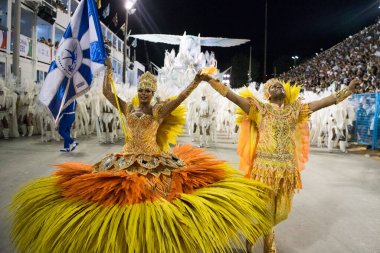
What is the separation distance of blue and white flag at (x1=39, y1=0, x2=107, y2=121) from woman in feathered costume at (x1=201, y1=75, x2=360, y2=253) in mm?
1835

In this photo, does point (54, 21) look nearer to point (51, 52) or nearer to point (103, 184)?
point (51, 52)

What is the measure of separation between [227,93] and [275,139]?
700 mm

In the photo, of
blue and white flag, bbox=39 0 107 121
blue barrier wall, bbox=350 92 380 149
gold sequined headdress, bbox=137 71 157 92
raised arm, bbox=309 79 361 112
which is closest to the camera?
gold sequined headdress, bbox=137 71 157 92

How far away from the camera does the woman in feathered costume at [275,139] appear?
3.26m

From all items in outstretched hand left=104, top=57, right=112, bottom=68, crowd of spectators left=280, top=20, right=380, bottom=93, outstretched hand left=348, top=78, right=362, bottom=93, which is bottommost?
outstretched hand left=348, top=78, right=362, bottom=93

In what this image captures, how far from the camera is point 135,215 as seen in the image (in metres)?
2.21

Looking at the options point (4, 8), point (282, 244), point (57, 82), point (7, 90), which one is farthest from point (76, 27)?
point (4, 8)

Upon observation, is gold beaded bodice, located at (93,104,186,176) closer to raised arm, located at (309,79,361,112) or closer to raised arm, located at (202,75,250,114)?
raised arm, located at (202,75,250,114)

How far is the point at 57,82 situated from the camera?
4250 mm

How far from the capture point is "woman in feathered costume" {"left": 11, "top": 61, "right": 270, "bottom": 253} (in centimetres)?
216

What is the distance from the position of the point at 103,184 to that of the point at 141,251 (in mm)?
605

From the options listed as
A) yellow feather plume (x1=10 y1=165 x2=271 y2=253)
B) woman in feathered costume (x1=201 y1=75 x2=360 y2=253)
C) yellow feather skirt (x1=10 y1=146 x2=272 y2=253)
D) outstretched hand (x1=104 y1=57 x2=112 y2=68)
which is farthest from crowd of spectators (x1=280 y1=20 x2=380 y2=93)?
yellow feather plume (x1=10 y1=165 x2=271 y2=253)

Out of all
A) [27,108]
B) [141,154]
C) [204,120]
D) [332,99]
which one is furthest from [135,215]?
[27,108]

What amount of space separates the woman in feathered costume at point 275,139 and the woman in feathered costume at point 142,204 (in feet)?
0.97
